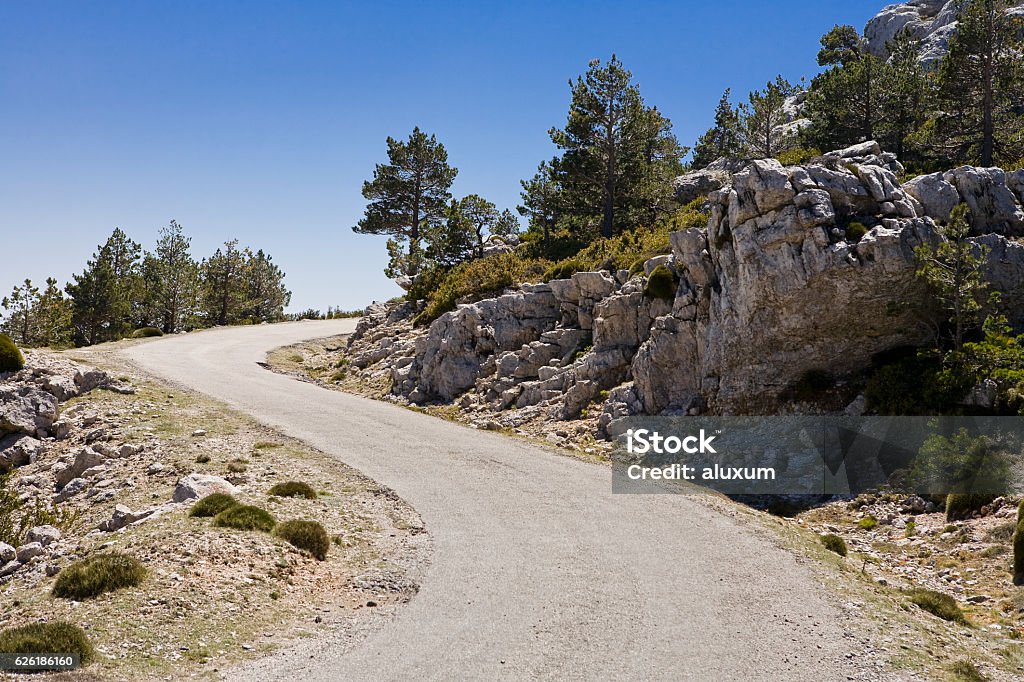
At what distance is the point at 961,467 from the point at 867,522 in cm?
340

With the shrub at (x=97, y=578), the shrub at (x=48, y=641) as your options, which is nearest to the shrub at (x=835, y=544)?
the shrub at (x=97, y=578)

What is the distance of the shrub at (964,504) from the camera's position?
19.2 m

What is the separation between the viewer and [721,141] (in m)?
68.9

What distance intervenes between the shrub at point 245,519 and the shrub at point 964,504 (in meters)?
20.3

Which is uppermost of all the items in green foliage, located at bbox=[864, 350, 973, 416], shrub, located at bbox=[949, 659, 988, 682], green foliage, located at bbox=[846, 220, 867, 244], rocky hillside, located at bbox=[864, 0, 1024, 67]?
rocky hillside, located at bbox=[864, 0, 1024, 67]

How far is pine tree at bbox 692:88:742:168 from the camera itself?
2333 inches

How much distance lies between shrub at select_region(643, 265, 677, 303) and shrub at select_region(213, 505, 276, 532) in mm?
23790

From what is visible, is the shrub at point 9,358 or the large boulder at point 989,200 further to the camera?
the shrub at point 9,358

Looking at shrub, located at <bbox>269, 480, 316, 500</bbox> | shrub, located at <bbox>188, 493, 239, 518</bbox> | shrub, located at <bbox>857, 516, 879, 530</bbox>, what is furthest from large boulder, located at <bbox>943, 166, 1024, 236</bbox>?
shrub, located at <bbox>188, 493, 239, 518</bbox>

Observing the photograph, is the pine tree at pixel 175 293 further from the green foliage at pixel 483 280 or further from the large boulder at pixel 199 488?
the large boulder at pixel 199 488

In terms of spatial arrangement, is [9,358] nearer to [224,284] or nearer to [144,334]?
[144,334]

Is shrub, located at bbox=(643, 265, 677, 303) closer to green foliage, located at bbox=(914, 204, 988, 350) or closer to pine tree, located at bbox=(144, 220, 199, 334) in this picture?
green foliage, located at bbox=(914, 204, 988, 350)

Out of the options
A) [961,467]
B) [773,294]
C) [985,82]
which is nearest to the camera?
[961,467]

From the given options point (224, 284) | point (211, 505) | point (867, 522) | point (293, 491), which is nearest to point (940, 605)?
point (867, 522)
